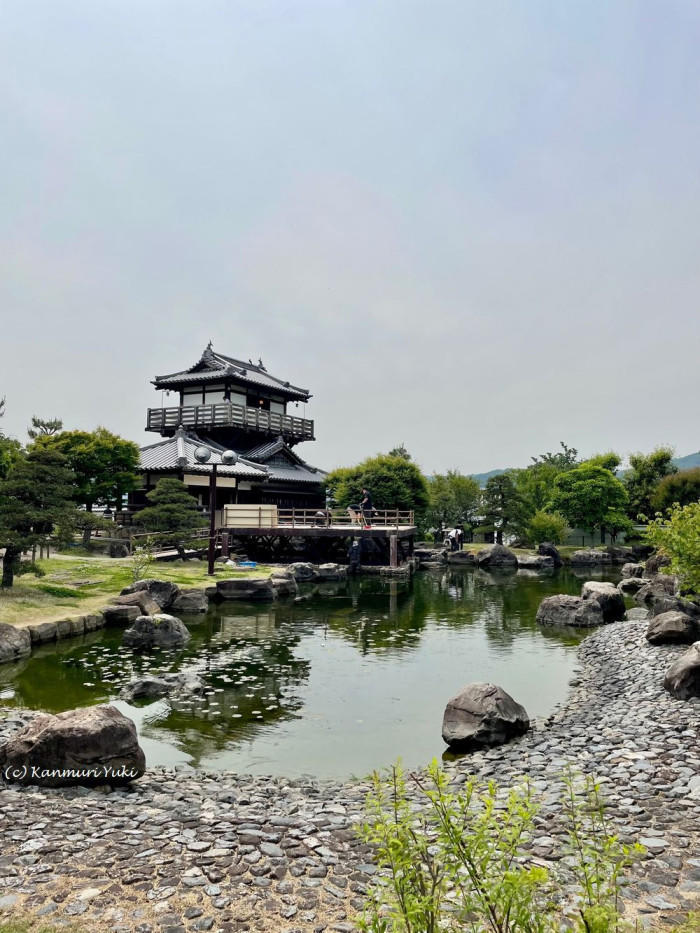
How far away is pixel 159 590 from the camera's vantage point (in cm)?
2123

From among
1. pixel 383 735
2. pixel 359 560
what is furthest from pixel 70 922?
pixel 359 560

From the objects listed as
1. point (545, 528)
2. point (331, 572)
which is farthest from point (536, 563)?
point (331, 572)

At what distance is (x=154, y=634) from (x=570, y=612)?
13.2m

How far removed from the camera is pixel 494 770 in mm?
8328

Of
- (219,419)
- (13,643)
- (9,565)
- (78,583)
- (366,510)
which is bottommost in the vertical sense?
(13,643)

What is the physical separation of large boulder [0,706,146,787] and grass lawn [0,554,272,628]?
9670mm

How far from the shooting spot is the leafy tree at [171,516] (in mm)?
29391

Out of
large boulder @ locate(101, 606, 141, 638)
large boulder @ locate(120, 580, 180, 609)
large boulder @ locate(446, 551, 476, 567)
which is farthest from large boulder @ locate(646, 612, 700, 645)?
large boulder @ locate(446, 551, 476, 567)

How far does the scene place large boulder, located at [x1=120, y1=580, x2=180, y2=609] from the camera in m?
20.9

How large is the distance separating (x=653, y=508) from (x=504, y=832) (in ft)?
155

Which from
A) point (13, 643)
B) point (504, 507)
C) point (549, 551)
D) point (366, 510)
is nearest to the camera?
point (13, 643)

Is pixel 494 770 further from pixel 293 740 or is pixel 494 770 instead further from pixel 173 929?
pixel 173 929

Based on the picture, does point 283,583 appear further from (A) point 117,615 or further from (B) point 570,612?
(B) point 570,612

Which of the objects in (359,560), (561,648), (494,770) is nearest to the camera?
(494,770)
